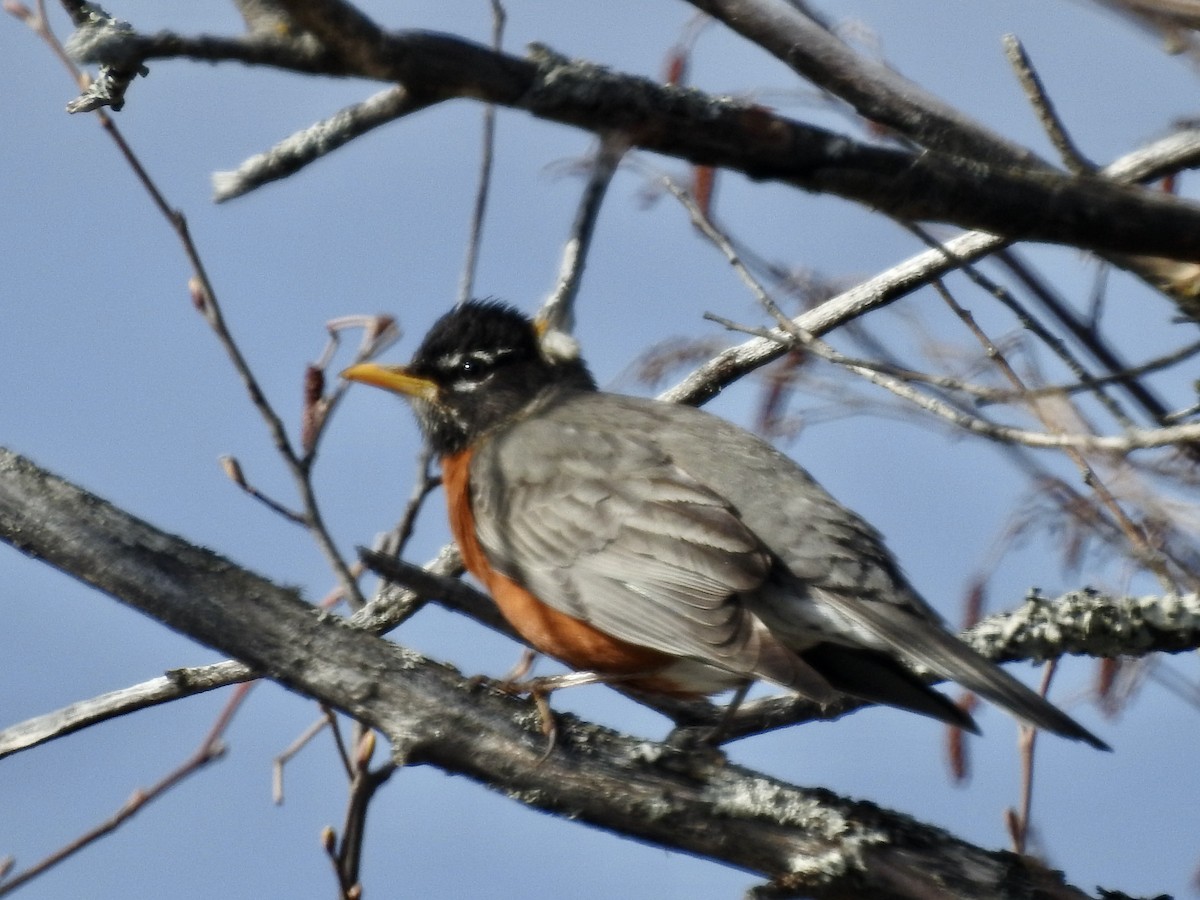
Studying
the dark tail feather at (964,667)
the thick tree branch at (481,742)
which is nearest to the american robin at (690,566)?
the dark tail feather at (964,667)

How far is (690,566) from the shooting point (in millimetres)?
4027

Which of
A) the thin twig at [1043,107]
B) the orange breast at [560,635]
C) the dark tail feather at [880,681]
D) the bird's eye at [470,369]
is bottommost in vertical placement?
the dark tail feather at [880,681]

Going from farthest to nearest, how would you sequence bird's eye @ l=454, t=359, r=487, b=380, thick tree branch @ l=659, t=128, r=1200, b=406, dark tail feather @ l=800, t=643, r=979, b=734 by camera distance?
bird's eye @ l=454, t=359, r=487, b=380, thick tree branch @ l=659, t=128, r=1200, b=406, dark tail feather @ l=800, t=643, r=979, b=734

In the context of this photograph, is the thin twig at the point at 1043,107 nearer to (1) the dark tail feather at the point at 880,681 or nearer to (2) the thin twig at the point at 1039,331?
(2) the thin twig at the point at 1039,331

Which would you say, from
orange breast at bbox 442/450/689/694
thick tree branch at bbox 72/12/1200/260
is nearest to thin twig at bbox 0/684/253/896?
orange breast at bbox 442/450/689/694

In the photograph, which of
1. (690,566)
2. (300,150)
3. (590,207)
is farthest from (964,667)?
(300,150)

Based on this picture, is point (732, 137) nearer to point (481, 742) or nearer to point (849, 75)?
point (849, 75)

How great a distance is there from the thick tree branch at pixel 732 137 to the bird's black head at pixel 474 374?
3.38m

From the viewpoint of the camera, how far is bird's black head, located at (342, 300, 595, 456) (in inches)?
210

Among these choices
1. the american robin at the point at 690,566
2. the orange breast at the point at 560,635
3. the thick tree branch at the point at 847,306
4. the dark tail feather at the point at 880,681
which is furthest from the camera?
the orange breast at the point at 560,635

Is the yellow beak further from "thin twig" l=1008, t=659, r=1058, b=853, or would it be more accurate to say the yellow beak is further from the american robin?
"thin twig" l=1008, t=659, r=1058, b=853

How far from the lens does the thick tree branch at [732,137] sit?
170cm

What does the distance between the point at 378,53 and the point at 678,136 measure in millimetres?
416

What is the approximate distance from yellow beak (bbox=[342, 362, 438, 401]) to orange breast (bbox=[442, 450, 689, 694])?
2.96 ft
